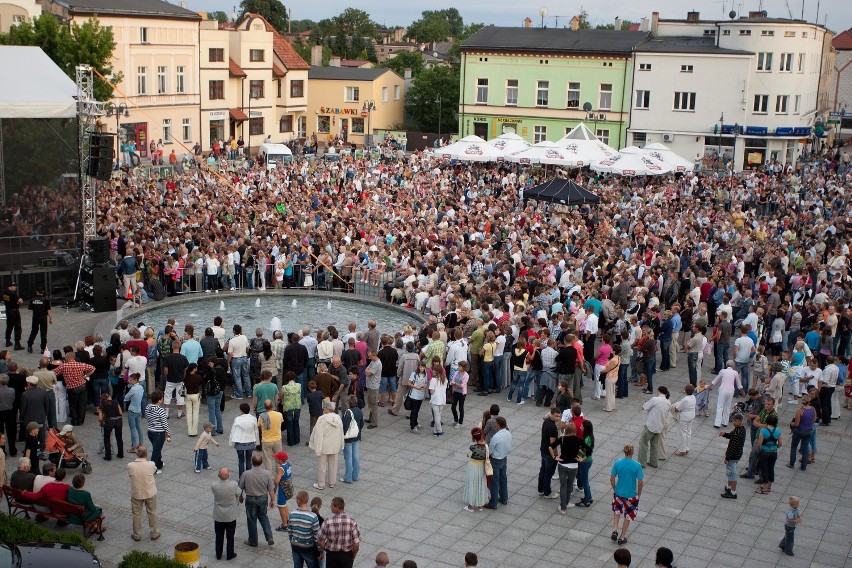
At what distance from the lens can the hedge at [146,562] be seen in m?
9.84

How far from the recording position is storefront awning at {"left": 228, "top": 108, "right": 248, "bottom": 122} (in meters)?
55.9

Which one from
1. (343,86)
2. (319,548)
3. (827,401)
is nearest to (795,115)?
(343,86)

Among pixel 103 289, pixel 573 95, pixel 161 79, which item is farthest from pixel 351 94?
pixel 103 289

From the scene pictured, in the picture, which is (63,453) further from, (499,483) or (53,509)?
(499,483)

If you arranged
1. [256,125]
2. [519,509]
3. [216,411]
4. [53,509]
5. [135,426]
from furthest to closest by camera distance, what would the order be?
[256,125] → [216,411] → [135,426] → [519,509] → [53,509]

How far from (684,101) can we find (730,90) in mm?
2356

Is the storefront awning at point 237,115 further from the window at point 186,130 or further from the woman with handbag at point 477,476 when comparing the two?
the woman with handbag at point 477,476

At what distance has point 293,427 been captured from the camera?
14492 mm

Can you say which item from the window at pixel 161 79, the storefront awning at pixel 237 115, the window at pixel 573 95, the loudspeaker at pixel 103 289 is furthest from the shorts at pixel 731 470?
the storefront awning at pixel 237 115

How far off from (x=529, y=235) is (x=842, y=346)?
31.2 feet

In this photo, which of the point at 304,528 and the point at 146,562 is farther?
the point at 304,528

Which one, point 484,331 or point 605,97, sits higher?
point 605,97

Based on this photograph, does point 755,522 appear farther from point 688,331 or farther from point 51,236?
point 51,236

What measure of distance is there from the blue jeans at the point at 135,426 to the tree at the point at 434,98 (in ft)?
182
